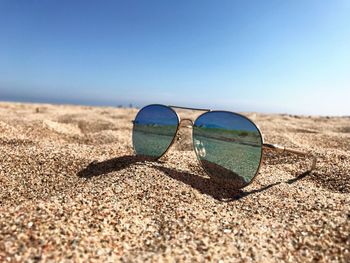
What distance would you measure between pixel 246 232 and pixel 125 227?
91 centimetres

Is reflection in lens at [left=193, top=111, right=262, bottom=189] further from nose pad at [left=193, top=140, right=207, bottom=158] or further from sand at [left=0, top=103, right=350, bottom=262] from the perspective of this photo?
sand at [left=0, top=103, right=350, bottom=262]

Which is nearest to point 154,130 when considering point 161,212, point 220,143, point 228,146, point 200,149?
point 200,149

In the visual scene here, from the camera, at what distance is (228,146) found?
3.17 meters

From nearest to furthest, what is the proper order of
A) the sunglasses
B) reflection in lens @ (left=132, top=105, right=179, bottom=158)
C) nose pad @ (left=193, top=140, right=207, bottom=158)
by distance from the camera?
the sunglasses < nose pad @ (left=193, top=140, right=207, bottom=158) < reflection in lens @ (left=132, top=105, right=179, bottom=158)

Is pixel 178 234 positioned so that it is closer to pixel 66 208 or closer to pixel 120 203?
pixel 120 203

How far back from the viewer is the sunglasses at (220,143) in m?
2.94

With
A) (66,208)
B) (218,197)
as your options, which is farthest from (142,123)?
(66,208)

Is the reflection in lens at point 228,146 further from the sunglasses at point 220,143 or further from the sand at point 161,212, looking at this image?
the sand at point 161,212

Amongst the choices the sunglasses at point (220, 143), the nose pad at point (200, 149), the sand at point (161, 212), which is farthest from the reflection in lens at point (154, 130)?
the nose pad at point (200, 149)

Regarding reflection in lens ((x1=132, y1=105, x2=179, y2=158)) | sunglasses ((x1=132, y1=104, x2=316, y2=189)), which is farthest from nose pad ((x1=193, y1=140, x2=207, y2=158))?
reflection in lens ((x1=132, y1=105, x2=179, y2=158))

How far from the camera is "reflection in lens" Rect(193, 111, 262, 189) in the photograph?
2.95 meters

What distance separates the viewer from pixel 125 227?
205 centimetres

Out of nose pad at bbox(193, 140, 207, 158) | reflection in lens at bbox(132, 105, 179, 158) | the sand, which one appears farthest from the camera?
reflection in lens at bbox(132, 105, 179, 158)

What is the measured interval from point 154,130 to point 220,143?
116cm
